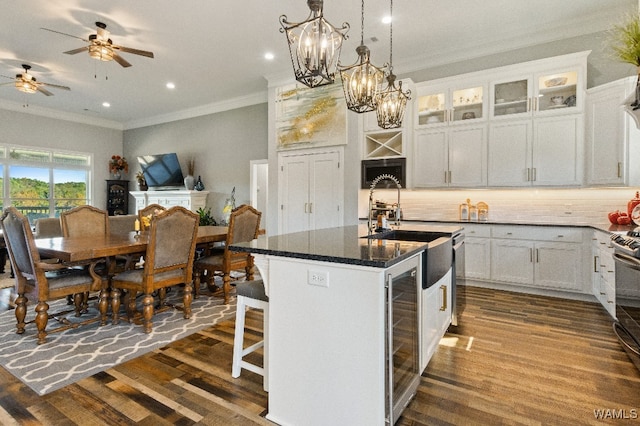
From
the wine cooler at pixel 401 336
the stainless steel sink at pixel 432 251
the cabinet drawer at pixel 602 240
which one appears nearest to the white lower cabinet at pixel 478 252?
the cabinet drawer at pixel 602 240

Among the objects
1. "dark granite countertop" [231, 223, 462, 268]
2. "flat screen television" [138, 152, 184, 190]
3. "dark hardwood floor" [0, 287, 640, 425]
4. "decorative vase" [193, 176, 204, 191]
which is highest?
"flat screen television" [138, 152, 184, 190]

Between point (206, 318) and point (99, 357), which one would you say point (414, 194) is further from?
point (99, 357)

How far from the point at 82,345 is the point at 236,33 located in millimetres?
3939

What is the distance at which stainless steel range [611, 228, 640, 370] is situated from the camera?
223 cm

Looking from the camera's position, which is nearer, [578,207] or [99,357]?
[99,357]

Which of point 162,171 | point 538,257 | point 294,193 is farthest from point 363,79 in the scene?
point 162,171

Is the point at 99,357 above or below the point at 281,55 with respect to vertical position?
below

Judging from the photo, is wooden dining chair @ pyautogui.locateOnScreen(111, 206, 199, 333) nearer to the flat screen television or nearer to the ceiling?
the ceiling

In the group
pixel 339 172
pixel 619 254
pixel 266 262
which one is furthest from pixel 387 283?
pixel 339 172

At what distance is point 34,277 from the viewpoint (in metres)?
2.81

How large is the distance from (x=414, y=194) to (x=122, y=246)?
13.5 feet

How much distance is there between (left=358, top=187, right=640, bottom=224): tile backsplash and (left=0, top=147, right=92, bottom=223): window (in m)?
7.67

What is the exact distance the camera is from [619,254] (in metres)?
2.45

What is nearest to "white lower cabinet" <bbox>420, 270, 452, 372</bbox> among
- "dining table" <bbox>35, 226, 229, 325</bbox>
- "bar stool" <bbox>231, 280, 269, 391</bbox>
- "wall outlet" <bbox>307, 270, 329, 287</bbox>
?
"wall outlet" <bbox>307, 270, 329, 287</bbox>
